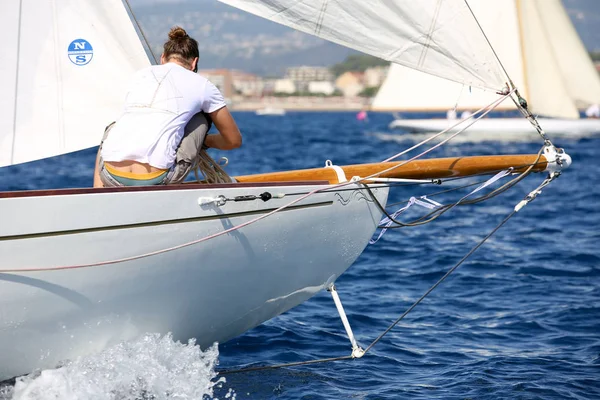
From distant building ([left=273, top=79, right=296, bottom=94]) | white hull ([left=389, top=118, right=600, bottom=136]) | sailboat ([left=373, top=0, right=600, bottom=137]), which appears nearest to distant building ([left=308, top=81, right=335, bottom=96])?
distant building ([left=273, top=79, right=296, bottom=94])

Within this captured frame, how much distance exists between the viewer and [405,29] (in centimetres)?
440

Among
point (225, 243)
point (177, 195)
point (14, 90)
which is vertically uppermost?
point (14, 90)

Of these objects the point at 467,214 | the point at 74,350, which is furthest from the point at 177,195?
the point at 467,214

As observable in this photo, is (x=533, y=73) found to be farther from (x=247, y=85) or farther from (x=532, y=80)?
(x=247, y=85)

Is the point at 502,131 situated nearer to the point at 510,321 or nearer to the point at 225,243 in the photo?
the point at 510,321

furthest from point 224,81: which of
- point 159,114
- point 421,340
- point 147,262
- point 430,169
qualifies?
point 147,262

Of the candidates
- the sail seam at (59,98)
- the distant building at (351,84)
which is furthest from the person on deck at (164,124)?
the distant building at (351,84)

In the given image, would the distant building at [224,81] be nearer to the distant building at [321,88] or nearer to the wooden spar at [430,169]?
the distant building at [321,88]

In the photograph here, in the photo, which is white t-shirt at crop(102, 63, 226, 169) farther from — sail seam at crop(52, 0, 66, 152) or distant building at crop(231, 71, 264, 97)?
distant building at crop(231, 71, 264, 97)

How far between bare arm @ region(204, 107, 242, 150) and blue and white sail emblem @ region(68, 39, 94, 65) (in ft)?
3.53

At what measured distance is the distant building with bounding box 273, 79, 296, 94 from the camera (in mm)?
181725

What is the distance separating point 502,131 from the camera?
31438 mm

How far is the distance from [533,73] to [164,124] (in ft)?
85.0

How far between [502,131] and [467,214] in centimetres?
1990
